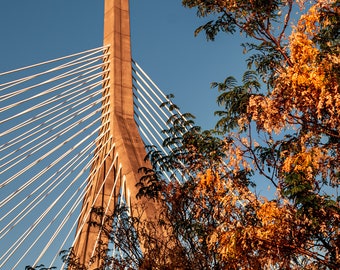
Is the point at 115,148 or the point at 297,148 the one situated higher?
the point at 115,148

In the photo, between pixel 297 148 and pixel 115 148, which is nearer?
pixel 297 148

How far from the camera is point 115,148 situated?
13.7 meters

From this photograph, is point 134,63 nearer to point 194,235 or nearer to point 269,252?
point 194,235

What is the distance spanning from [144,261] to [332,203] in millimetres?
2964

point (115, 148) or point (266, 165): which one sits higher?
point (115, 148)

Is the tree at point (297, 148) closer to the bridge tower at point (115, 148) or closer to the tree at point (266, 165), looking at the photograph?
the tree at point (266, 165)

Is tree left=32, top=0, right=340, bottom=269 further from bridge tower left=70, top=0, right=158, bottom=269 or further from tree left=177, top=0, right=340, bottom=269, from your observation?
bridge tower left=70, top=0, right=158, bottom=269

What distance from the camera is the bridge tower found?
12.9m

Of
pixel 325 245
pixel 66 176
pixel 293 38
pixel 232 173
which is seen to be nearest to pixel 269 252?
pixel 325 245

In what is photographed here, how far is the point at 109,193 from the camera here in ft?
45.0

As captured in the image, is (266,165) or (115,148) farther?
(115,148)

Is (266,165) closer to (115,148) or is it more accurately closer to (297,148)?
(297,148)

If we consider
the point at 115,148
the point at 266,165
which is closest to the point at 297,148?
the point at 266,165

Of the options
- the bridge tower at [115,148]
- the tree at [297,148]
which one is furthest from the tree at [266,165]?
the bridge tower at [115,148]
